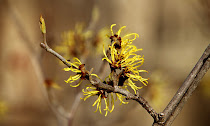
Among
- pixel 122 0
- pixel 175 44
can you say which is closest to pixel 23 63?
pixel 122 0

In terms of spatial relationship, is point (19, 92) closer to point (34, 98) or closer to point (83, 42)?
point (34, 98)

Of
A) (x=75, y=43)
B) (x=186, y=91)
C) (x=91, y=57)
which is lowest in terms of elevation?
(x=186, y=91)

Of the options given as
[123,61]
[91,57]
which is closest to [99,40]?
[123,61]

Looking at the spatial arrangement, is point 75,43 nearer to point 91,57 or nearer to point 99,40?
point 99,40

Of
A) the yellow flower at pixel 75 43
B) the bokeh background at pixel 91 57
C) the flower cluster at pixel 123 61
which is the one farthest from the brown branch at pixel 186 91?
the bokeh background at pixel 91 57

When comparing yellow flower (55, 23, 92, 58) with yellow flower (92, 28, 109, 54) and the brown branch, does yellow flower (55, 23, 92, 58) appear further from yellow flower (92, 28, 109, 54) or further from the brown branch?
the brown branch

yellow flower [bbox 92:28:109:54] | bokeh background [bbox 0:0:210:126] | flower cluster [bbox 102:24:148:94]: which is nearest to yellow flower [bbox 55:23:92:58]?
yellow flower [bbox 92:28:109:54]
